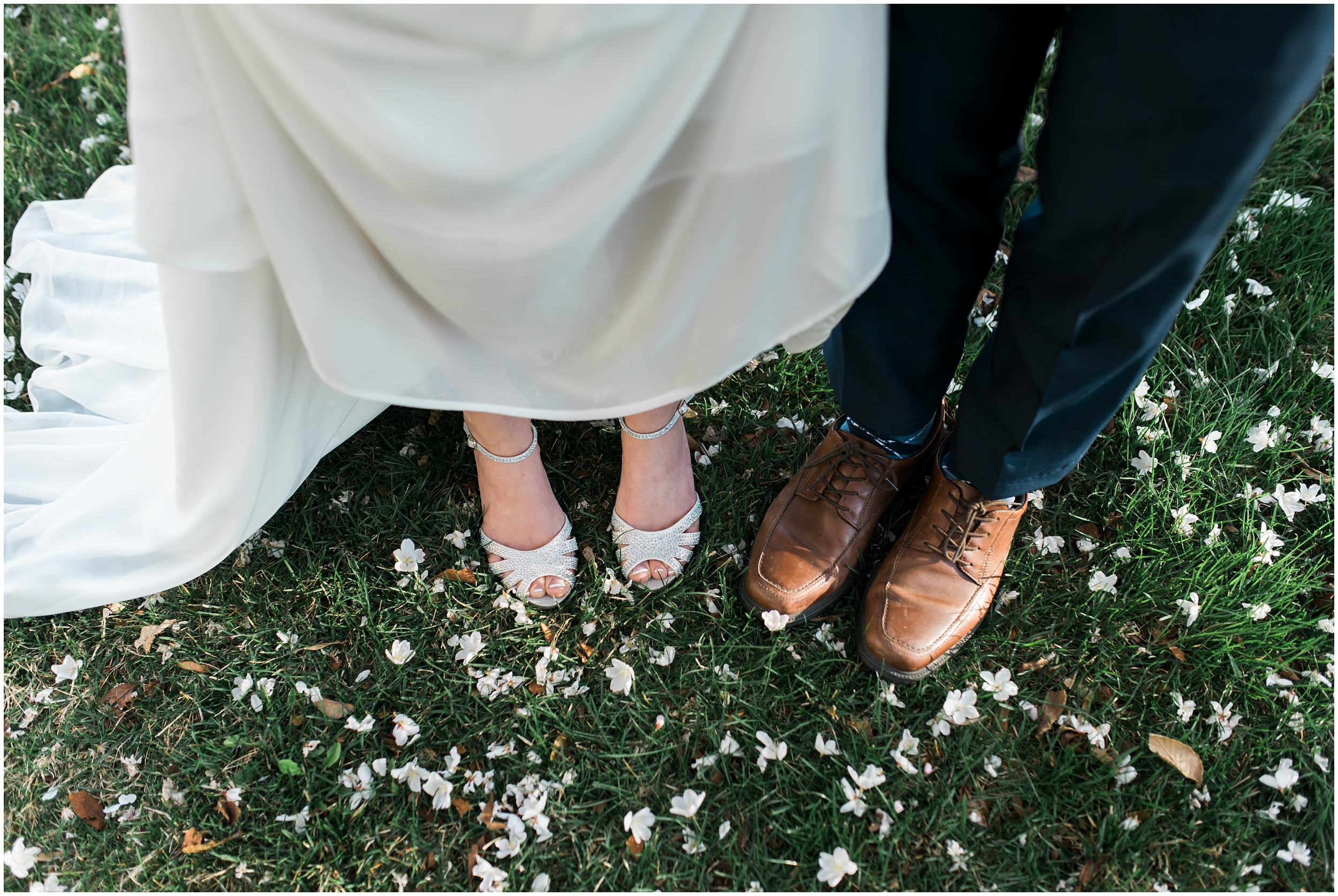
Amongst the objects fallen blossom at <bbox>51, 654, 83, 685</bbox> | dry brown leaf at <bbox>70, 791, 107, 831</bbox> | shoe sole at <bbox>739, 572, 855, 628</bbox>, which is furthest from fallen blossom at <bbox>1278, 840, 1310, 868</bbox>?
fallen blossom at <bbox>51, 654, 83, 685</bbox>

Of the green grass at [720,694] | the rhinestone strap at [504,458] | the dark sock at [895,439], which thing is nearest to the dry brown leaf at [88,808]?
the green grass at [720,694]

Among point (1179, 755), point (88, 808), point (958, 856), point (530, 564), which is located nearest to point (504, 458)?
point (530, 564)

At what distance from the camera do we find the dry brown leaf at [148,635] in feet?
5.60

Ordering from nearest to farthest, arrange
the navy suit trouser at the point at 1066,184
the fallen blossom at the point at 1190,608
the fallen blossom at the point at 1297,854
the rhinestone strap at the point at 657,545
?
the navy suit trouser at the point at 1066,184 < the fallen blossom at the point at 1297,854 < the fallen blossom at the point at 1190,608 < the rhinestone strap at the point at 657,545

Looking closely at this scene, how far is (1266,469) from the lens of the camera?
71.2 inches

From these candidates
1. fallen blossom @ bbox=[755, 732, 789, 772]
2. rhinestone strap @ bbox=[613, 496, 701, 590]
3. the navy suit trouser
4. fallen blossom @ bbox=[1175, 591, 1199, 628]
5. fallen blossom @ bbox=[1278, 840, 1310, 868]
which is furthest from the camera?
rhinestone strap @ bbox=[613, 496, 701, 590]

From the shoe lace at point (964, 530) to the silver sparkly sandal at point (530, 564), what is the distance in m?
0.76

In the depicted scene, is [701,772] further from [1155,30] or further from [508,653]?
[1155,30]

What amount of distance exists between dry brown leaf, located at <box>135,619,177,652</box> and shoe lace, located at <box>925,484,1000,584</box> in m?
1.60

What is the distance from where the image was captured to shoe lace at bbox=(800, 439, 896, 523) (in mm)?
1696

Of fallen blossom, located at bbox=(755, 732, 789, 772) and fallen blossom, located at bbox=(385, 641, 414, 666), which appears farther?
fallen blossom, located at bbox=(385, 641, 414, 666)

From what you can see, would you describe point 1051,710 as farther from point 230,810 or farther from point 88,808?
point 88,808

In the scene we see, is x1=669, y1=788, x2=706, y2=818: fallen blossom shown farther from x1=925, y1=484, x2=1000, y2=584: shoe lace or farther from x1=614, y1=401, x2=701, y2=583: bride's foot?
x1=925, y1=484, x2=1000, y2=584: shoe lace

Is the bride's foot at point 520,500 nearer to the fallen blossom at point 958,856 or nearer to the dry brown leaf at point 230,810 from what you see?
the dry brown leaf at point 230,810
